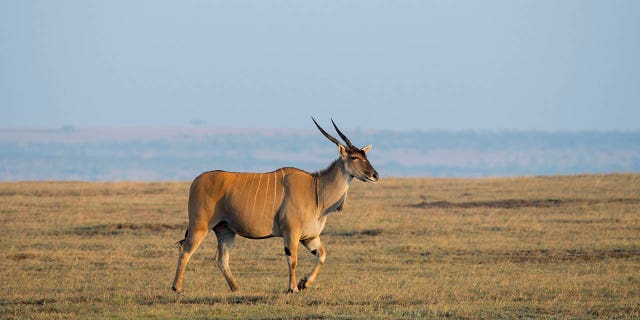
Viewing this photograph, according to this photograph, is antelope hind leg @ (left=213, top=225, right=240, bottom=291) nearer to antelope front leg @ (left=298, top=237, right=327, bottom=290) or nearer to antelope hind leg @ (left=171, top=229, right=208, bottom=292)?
antelope hind leg @ (left=171, top=229, right=208, bottom=292)

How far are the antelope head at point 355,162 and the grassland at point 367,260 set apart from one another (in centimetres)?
156

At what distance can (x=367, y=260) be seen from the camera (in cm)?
1838

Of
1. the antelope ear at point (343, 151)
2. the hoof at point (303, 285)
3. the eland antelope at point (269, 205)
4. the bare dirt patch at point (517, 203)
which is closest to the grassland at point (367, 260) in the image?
the bare dirt patch at point (517, 203)

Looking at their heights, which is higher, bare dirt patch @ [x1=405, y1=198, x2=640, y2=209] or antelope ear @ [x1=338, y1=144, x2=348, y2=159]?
antelope ear @ [x1=338, y1=144, x2=348, y2=159]

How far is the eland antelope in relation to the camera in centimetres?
1404

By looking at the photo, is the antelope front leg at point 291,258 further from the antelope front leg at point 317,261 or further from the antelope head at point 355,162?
the antelope head at point 355,162

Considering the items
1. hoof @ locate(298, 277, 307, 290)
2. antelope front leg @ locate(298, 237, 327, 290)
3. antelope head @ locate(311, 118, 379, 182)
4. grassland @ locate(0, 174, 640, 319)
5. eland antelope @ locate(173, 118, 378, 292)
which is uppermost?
antelope head @ locate(311, 118, 379, 182)

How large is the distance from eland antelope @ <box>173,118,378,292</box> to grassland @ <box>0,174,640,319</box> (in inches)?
24.4

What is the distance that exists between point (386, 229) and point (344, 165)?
9.07m

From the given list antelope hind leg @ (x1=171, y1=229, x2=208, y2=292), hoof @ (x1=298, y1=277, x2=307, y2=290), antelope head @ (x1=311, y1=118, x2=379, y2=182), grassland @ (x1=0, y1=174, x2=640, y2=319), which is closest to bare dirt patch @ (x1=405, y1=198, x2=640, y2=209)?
grassland @ (x1=0, y1=174, x2=640, y2=319)

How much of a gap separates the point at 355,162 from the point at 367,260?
4479 millimetres

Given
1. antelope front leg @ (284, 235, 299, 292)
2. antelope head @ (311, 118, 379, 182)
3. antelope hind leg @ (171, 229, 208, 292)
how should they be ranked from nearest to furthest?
1. antelope front leg @ (284, 235, 299, 292)
2. antelope hind leg @ (171, 229, 208, 292)
3. antelope head @ (311, 118, 379, 182)

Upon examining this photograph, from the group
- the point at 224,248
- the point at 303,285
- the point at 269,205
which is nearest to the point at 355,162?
the point at 269,205

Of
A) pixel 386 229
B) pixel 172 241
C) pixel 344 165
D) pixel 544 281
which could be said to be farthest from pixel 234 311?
pixel 386 229
